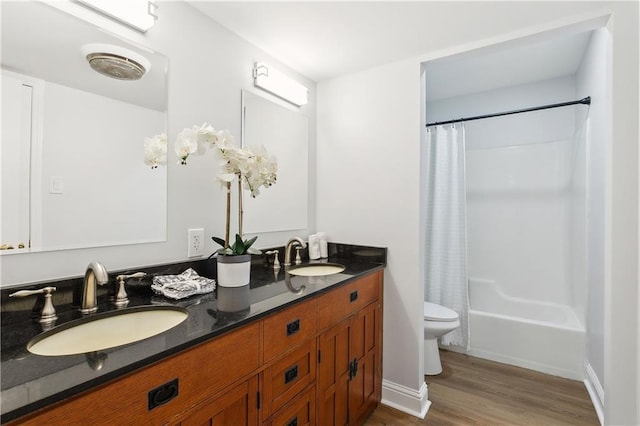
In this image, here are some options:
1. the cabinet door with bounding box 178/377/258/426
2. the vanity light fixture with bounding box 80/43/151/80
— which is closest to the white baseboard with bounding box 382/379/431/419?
the cabinet door with bounding box 178/377/258/426

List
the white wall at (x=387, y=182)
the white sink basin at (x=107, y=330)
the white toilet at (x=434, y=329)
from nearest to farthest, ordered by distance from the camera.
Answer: the white sink basin at (x=107, y=330) < the white wall at (x=387, y=182) < the white toilet at (x=434, y=329)

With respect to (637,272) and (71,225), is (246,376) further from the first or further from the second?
(637,272)

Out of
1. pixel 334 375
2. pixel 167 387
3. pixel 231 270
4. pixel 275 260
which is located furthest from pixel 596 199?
pixel 167 387

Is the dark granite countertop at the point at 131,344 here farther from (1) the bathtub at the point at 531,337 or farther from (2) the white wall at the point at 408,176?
(1) the bathtub at the point at 531,337

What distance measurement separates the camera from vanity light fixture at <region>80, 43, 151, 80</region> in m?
1.22

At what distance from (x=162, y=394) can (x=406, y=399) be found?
1.71 metres

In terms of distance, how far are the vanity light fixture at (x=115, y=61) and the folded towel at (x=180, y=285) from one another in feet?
2.78

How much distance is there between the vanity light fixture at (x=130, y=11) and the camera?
1.21m

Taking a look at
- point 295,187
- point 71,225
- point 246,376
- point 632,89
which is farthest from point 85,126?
point 632,89

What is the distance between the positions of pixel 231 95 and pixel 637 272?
2176 millimetres

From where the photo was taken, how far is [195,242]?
1559 millimetres

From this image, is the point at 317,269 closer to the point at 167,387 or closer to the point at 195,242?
the point at 195,242

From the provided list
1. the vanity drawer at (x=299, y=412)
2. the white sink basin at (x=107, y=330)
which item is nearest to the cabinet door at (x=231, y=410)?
the vanity drawer at (x=299, y=412)

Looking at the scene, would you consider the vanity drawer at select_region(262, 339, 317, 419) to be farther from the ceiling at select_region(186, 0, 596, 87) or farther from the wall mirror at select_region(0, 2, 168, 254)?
the ceiling at select_region(186, 0, 596, 87)
